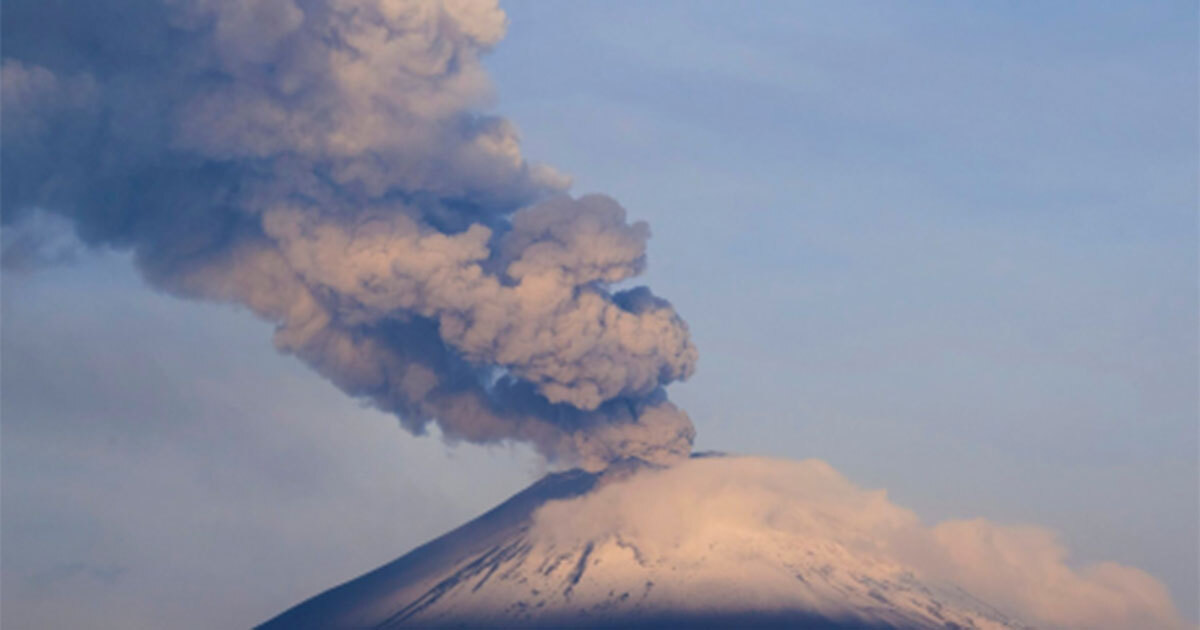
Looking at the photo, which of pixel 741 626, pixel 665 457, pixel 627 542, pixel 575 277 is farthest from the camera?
pixel 627 542

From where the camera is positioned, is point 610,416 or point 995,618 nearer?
point 610,416

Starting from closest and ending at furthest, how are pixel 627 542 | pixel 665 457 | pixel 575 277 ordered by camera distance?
pixel 575 277 → pixel 665 457 → pixel 627 542

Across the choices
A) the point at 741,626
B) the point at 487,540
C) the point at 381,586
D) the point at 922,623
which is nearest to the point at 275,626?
the point at 381,586

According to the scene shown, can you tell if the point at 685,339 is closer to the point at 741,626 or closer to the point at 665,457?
the point at 665,457

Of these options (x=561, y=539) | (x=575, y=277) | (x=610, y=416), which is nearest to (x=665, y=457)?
(x=610, y=416)

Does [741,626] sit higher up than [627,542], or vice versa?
[627,542]

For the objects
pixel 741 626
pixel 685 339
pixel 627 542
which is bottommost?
pixel 741 626

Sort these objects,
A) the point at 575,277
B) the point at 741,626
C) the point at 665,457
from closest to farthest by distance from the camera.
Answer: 1. the point at 575,277
2. the point at 665,457
3. the point at 741,626

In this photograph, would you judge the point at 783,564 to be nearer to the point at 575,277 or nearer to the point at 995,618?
the point at 995,618

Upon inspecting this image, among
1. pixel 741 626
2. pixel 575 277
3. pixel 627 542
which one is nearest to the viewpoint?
pixel 575 277
